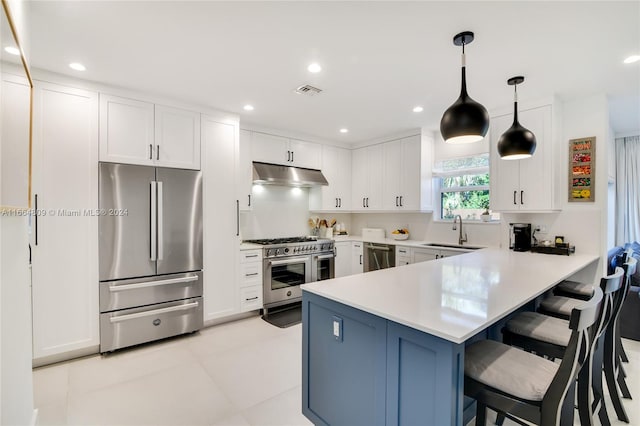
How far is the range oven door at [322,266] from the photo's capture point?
4551 mm

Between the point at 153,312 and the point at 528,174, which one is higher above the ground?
the point at 528,174

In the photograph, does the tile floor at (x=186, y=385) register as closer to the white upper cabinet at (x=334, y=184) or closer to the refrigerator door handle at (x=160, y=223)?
the refrigerator door handle at (x=160, y=223)

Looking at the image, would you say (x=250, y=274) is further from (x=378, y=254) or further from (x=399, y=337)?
(x=399, y=337)

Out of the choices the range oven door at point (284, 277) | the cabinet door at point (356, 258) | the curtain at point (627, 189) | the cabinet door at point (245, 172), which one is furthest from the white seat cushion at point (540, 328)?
the curtain at point (627, 189)

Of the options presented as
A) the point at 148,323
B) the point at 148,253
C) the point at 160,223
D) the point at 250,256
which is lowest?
the point at 148,323

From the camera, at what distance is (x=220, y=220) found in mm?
3652

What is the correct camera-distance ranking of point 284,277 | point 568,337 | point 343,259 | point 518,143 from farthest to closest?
point 343,259
point 284,277
point 518,143
point 568,337

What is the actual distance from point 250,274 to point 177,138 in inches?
72.0

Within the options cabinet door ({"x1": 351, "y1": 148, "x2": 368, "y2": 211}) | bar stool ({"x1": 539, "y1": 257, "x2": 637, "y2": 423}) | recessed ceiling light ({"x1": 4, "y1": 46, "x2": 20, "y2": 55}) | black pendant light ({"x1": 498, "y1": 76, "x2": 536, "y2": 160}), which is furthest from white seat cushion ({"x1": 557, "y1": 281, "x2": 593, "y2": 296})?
recessed ceiling light ({"x1": 4, "y1": 46, "x2": 20, "y2": 55})

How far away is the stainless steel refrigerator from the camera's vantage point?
2.93 metres

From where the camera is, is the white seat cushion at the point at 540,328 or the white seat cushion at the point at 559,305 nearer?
the white seat cushion at the point at 540,328

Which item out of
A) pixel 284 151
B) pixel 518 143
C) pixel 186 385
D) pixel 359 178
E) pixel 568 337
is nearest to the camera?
pixel 568 337

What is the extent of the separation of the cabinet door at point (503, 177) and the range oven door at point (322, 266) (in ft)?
7.70

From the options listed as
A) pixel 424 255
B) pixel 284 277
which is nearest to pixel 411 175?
pixel 424 255
